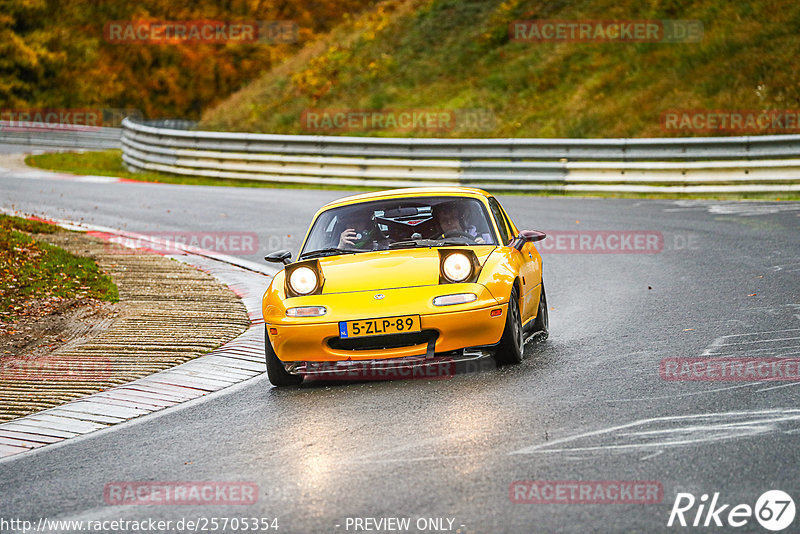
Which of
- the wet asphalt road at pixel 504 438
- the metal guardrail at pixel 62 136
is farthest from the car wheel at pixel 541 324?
the metal guardrail at pixel 62 136

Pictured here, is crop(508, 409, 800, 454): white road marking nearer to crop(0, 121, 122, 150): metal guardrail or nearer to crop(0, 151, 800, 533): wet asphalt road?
crop(0, 151, 800, 533): wet asphalt road

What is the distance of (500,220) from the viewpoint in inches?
348

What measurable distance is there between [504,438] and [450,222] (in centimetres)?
307

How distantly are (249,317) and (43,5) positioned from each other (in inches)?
1988

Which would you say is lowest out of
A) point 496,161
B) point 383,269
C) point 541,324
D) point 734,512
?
point 541,324

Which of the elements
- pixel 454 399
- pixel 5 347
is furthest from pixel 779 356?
pixel 5 347

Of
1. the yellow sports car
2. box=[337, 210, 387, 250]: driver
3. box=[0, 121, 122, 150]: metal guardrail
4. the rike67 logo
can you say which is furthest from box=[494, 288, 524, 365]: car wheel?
box=[0, 121, 122, 150]: metal guardrail

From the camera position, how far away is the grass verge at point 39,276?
1073cm

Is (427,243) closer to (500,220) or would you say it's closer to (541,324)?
(500,220)

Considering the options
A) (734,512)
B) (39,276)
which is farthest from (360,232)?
(39,276)

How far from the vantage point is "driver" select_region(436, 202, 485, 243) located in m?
8.45

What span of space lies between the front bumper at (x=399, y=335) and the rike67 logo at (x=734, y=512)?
2.77 meters

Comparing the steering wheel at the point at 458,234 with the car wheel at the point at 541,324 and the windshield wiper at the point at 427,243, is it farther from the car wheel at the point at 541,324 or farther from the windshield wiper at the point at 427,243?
the car wheel at the point at 541,324

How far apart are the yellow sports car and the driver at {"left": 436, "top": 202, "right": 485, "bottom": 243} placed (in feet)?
0.08
